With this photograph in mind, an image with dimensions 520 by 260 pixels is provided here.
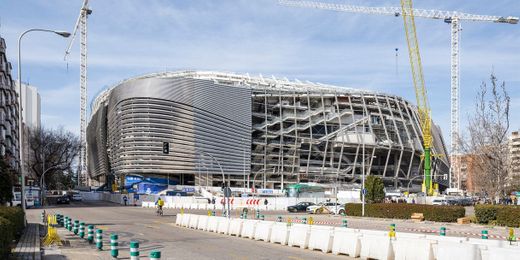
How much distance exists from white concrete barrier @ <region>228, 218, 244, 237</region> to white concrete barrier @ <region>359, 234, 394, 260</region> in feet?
Answer: 35.5

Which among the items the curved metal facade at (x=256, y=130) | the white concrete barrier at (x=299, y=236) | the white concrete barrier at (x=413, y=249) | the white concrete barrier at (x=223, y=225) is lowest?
the white concrete barrier at (x=223, y=225)

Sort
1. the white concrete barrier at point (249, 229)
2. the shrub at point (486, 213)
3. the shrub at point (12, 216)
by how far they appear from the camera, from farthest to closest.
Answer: the shrub at point (486, 213) < the white concrete barrier at point (249, 229) < the shrub at point (12, 216)

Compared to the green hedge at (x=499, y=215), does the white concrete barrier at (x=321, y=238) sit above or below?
above

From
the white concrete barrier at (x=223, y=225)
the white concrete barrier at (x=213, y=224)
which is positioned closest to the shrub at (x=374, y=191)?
the white concrete barrier at (x=213, y=224)

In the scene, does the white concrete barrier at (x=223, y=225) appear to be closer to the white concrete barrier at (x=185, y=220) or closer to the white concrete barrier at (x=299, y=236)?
the white concrete barrier at (x=185, y=220)

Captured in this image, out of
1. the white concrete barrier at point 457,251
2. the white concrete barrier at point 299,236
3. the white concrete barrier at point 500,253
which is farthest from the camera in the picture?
the white concrete barrier at point 299,236

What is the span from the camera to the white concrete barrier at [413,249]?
14.7 m

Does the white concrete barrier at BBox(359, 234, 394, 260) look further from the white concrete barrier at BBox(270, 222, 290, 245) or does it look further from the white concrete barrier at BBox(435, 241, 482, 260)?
the white concrete barrier at BBox(270, 222, 290, 245)

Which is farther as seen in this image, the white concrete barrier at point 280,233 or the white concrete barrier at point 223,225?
the white concrete barrier at point 223,225

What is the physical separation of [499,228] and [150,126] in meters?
81.3

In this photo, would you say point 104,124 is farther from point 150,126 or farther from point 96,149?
point 150,126

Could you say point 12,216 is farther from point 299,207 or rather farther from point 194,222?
point 299,207

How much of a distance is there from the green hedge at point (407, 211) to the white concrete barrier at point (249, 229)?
20.9 metres

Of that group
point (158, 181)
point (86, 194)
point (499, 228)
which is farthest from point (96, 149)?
point (499, 228)
